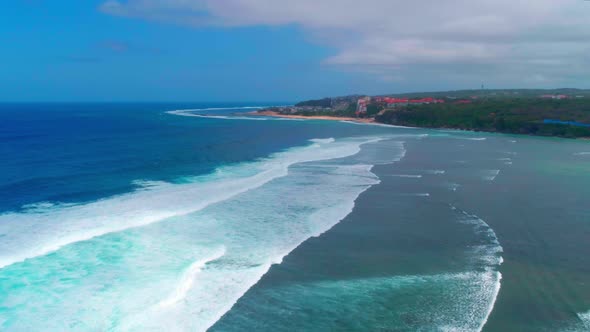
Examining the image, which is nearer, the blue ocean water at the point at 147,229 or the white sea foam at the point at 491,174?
the blue ocean water at the point at 147,229

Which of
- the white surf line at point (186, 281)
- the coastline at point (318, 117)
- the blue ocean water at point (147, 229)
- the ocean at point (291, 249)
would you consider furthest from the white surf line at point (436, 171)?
the coastline at point (318, 117)

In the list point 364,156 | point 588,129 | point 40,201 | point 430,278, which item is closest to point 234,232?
point 430,278

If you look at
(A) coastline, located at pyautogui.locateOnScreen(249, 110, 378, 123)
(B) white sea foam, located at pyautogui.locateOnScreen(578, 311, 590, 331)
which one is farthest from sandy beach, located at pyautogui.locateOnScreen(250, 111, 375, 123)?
(B) white sea foam, located at pyautogui.locateOnScreen(578, 311, 590, 331)

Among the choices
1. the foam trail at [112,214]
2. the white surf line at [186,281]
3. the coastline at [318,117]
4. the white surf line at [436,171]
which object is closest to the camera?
the white surf line at [186,281]

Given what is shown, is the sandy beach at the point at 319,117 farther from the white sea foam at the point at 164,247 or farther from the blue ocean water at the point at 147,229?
the white sea foam at the point at 164,247

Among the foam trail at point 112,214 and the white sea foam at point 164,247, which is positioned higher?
the foam trail at point 112,214

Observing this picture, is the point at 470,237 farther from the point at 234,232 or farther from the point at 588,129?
the point at 588,129

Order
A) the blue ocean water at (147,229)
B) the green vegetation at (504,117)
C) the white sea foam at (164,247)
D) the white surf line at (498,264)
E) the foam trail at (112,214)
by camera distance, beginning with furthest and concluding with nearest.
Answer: the green vegetation at (504,117) → the foam trail at (112,214) → the blue ocean water at (147,229) → the white sea foam at (164,247) → the white surf line at (498,264)

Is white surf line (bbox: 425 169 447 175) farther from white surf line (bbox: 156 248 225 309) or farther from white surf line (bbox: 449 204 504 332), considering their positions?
white surf line (bbox: 156 248 225 309)
